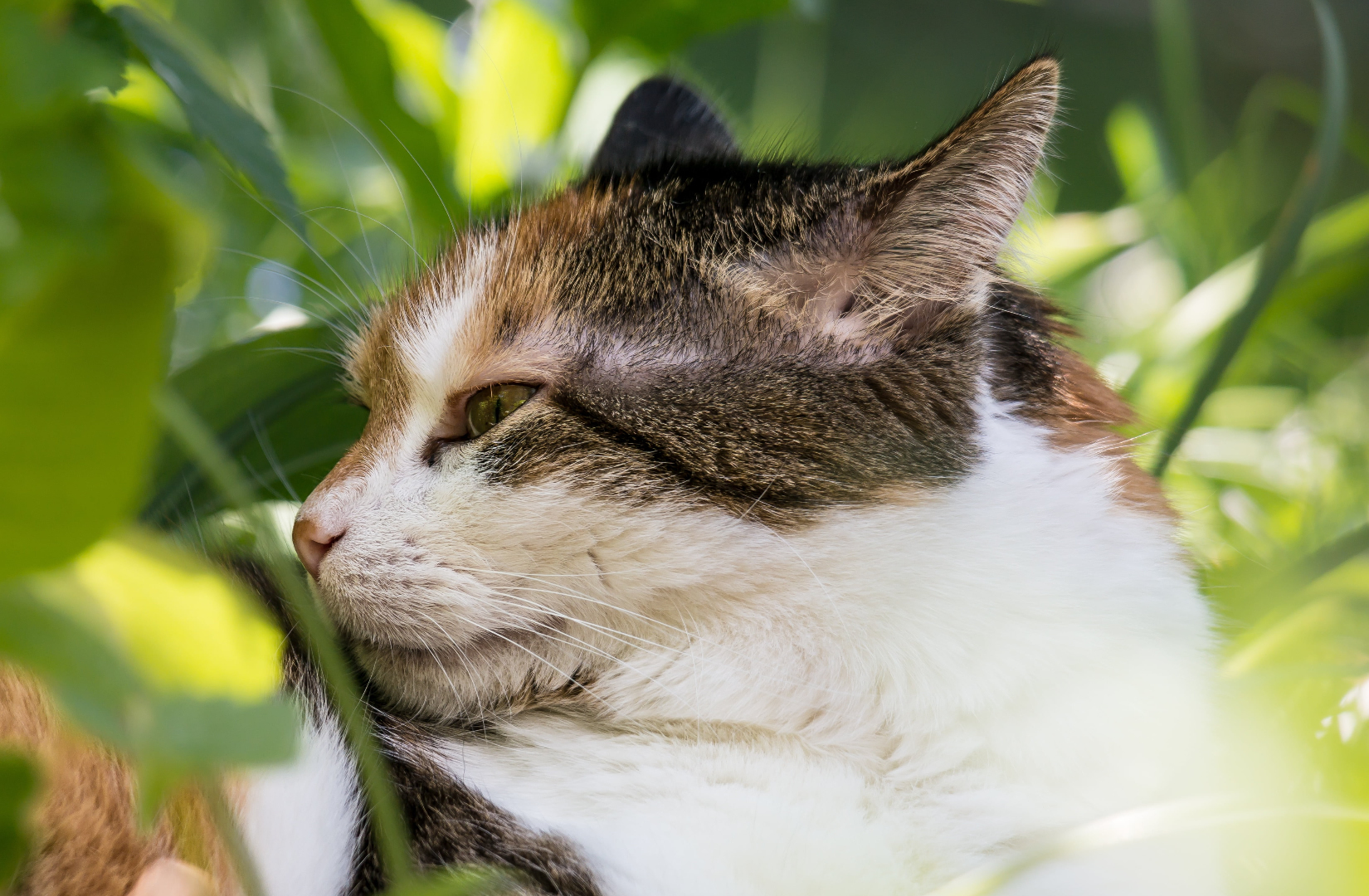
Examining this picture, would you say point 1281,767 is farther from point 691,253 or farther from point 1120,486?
point 691,253

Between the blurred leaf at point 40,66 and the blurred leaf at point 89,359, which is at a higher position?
the blurred leaf at point 40,66

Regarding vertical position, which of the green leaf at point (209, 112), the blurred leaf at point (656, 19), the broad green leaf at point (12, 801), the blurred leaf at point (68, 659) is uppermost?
the blurred leaf at point (656, 19)

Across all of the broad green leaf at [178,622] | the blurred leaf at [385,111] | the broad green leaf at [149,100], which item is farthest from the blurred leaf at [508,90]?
the broad green leaf at [178,622]

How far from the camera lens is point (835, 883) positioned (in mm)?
657

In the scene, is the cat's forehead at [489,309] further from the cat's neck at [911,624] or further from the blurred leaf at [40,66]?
the blurred leaf at [40,66]

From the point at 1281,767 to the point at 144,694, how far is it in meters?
0.62

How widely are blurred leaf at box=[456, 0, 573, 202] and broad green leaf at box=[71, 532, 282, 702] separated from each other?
1279 millimetres

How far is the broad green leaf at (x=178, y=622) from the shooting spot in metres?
0.26

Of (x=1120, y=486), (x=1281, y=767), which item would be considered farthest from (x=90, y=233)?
(x=1120, y=486)

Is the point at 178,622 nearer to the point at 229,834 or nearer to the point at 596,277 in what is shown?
the point at 229,834

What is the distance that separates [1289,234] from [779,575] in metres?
0.70

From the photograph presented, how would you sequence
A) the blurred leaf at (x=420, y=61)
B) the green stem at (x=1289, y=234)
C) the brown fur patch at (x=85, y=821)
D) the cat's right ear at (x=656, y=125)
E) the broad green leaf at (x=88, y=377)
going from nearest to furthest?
1. the broad green leaf at (x=88, y=377)
2. the brown fur patch at (x=85, y=821)
3. the green stem at (x=1289, y=234)
4. the cat's right ear at (x=656, y=125)
5. the blurred leaf at (x=420, y=61)

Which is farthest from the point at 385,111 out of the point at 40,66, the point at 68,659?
the point at 68,659

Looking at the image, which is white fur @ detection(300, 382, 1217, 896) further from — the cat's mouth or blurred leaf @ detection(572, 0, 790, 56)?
blurred leaf @ detection(572, 0, 790, 56)
